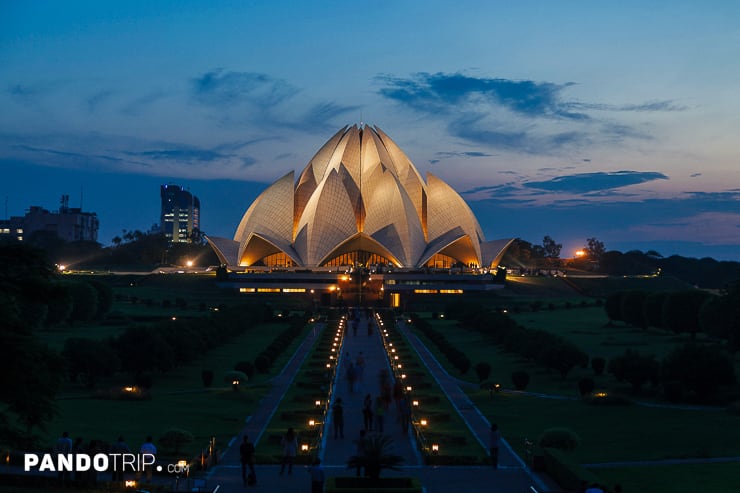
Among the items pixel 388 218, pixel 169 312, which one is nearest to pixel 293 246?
pixel 388 218

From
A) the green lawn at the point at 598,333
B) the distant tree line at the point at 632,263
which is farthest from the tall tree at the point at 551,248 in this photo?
the green lawn at the point at 598,333

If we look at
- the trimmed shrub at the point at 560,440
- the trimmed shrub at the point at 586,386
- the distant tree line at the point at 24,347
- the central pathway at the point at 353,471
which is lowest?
the central pathway at the point at 353,471

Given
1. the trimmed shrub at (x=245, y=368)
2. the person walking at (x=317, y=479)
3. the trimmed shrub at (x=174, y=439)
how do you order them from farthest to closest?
1. the trimmed shrub at (x=245, y=368)
2. the trimmed shrub at (x=174, y=439)
3. the person walking at (x=317, y=479)

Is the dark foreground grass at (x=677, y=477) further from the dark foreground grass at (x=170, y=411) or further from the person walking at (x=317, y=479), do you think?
the dark foreground grass at (x=170, y=411)

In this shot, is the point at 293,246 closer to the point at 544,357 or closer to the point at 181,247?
the point at 181,247

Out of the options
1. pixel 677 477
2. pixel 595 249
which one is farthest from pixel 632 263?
pixel 677 477

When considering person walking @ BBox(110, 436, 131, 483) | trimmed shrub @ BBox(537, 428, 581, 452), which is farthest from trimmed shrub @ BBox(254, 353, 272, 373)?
person walking @ BBox(110, 436, 131, 483)

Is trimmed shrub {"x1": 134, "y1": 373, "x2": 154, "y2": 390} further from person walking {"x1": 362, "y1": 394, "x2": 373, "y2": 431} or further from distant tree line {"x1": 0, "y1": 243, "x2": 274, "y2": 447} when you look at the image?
person walking {"x1": 362, "y1": 394, "x2": 373, "y2": 431}
